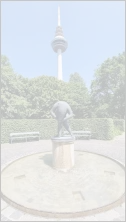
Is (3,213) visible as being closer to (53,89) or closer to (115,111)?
(53,89)

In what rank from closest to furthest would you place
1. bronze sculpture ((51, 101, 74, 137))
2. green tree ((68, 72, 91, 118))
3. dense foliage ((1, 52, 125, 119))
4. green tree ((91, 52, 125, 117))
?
1. bronze sculpture ((51, 101, 74, 137))
2. dense foliage ((1, 52, 125, 119))
3. green tree ((91, 52, 125, 117))
4. green tree ((68, 72, 91, 118))

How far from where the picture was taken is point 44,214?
392cm

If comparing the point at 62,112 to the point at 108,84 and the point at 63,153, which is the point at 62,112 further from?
the point at 108,84

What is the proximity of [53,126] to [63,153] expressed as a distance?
809 centimetres

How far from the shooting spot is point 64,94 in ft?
83.0

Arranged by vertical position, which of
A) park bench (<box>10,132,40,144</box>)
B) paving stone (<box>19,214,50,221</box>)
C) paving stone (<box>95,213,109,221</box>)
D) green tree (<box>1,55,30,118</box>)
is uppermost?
green tree (<box>1,55,30,118</box>)

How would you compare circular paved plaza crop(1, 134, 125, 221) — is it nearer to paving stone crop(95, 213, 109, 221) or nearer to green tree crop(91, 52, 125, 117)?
paving stone crop(95, 213, 109, 221)

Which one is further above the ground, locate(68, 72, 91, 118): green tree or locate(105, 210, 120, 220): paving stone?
locate(68, 72, 91, 118): green tree

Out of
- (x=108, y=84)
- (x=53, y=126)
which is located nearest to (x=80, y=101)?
(x=108, y=84)

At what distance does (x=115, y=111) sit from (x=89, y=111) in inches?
207

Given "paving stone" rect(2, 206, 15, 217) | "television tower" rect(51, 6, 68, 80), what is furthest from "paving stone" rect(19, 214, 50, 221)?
"television tower" rect(51, 6, 68, 80)

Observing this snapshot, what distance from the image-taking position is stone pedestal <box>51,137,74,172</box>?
6.64 m

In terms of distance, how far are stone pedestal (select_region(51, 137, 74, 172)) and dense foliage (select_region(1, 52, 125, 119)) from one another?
948 cm

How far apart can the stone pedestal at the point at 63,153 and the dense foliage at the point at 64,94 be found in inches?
373
